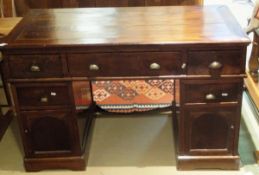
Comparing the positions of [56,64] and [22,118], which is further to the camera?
[22,118]

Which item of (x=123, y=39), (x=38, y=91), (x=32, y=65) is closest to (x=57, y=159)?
(x=38, y=91)

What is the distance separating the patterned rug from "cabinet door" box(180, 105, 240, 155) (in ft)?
1.90

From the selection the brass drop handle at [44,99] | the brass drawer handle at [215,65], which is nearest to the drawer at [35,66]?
the brass drop handle at [44,99]

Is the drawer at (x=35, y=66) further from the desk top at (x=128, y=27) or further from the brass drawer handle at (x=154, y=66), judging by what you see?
the brass drawer handle at (x=154, y=66)

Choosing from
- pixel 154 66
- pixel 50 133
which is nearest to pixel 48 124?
pixel 50 133

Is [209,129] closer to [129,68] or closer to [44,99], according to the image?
[129,68]

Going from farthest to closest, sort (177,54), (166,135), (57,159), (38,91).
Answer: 1. (166,135)
2. (57,159)
3. (38,91)
4. (177,54)

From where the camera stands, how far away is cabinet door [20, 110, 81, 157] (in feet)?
6.68

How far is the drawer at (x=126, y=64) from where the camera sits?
1.85 m

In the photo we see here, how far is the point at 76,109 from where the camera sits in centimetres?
205

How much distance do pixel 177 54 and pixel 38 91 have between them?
70 cm

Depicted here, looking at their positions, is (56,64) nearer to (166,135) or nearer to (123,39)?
(123,39)

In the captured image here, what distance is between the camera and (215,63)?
6.02 feet

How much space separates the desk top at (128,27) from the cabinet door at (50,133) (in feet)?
1.28
